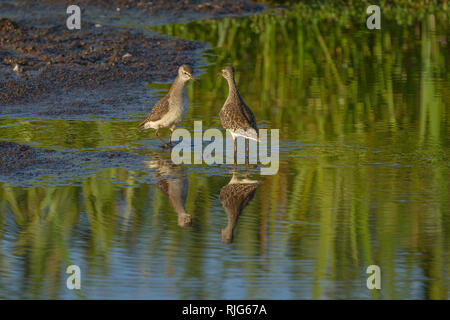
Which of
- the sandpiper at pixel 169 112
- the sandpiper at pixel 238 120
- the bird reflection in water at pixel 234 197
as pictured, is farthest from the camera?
the sandpiper at pixel 169 112

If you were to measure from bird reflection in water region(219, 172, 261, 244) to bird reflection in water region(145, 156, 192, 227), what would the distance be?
0.35m

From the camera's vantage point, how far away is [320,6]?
800 inches

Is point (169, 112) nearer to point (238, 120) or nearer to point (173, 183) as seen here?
point (238, 120)

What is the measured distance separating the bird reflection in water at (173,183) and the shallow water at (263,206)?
1.0 inches

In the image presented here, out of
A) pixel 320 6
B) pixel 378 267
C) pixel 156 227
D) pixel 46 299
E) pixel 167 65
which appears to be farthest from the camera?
pixel 320 6

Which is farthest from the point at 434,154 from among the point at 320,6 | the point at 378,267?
the point at 320,6

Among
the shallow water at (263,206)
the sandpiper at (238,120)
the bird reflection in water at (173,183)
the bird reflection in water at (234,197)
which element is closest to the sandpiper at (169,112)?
the shallow water at (263,206)

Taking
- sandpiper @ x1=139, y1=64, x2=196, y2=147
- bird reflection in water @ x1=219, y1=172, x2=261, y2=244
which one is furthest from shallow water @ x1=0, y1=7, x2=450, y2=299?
sandpiper @ x1=139, y1=64, x2=196, y2=147

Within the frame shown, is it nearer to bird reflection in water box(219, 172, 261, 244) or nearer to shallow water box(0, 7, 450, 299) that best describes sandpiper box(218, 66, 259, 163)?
shallow water box(0, 7, 450, 299)

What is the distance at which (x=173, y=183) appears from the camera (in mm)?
8734

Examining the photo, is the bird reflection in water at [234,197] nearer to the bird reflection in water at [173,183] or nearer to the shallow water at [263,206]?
the shallow water at [263,206]

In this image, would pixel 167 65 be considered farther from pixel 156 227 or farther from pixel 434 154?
pixel 156 227

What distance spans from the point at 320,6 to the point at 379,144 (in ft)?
35.6

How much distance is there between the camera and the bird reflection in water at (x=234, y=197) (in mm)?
7295
